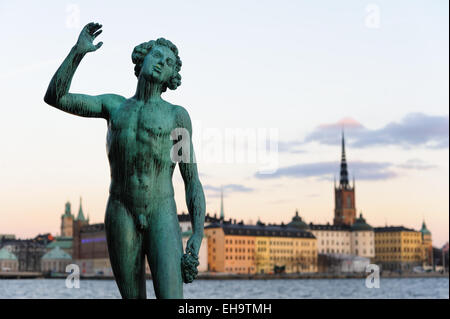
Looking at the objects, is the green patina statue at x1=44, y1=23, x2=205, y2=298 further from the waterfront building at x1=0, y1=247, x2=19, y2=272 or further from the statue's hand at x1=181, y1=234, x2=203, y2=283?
the waterfront building at x1=0, y1=247, x2=19, y2=272

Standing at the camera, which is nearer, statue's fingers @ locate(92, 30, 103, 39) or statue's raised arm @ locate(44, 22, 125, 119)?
statue's raised arm @ locate(44, 22, 125, 119)

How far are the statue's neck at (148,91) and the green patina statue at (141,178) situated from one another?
33mm

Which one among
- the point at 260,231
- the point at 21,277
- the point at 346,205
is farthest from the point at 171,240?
the point at 346,205

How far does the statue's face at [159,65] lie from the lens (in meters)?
4.50

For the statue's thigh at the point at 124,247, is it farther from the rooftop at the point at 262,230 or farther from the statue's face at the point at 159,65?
the rooftop at the point at 262,230

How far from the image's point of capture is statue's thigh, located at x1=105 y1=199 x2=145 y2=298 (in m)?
4.34

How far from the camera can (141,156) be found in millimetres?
4316

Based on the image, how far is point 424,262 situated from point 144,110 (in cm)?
17834

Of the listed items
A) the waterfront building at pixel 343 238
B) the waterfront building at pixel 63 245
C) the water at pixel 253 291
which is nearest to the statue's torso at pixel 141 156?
the water at pixel 253 291

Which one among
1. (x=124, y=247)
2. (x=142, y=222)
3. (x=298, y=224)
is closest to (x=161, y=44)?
(x=142, y=222)

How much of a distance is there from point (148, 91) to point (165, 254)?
3.07 ft

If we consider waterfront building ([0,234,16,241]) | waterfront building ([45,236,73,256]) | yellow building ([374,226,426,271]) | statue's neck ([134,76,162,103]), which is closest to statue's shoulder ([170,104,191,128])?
statue's neck ([134,76,162,103])

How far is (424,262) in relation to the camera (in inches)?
6919

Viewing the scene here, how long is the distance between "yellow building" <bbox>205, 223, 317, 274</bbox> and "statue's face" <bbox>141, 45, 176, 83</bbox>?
425 ft
